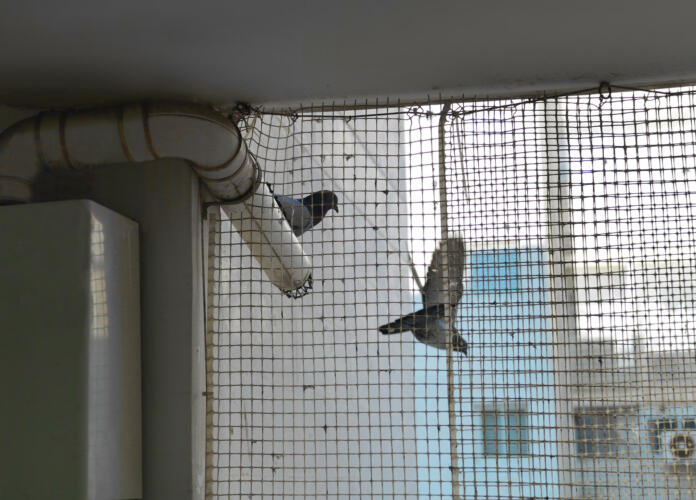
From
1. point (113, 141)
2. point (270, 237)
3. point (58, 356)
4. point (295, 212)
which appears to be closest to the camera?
point (58, 356)

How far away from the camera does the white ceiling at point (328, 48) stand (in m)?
1.57

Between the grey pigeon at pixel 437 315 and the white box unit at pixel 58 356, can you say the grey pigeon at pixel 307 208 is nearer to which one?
the grey pigeon at pixel 437 315

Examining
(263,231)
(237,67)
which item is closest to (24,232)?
(237,67)

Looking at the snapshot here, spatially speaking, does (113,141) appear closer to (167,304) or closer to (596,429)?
(167,304)

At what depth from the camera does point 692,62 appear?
1929 millimetres

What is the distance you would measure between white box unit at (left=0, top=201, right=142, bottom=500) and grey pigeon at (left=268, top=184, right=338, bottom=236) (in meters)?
0.98

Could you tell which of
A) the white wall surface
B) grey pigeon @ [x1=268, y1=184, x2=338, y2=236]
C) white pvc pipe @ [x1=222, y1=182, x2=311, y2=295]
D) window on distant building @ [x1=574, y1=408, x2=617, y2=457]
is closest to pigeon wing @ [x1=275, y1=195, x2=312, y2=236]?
grey pigeon @ [x1=268, y1=184, x2=338, y2=236]

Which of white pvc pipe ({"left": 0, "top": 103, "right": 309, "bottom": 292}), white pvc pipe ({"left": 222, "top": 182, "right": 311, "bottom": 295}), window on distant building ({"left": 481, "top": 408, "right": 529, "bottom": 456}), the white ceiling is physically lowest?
window on distant building ({"left": 481, "top": 408, "right": 529, "bottom": 456})

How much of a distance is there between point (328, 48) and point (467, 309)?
3.56 feet

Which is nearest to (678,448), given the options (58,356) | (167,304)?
(167,304)

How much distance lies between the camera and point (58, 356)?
1.66 metres

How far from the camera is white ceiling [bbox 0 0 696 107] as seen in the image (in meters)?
1.57

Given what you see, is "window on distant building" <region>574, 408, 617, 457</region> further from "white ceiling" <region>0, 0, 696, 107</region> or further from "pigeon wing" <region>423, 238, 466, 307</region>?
"white ceiling" <region>0, 0, 696, 107</region>

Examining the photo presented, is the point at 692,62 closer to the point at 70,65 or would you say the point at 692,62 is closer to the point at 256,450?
the point at 70,65
